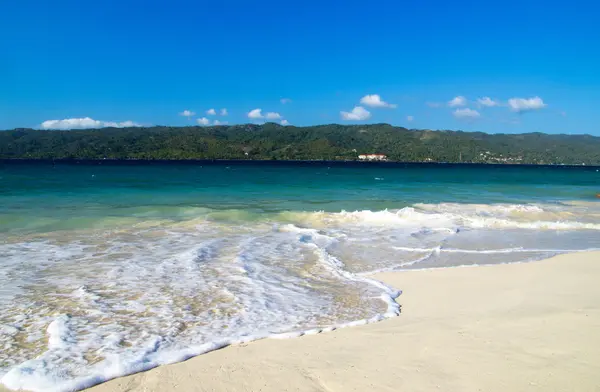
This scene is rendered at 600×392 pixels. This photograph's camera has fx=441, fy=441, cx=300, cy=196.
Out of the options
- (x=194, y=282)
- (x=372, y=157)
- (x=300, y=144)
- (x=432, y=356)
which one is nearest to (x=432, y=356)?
(x=432, y=356)

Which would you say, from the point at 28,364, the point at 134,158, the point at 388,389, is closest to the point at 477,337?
the point at 388,389

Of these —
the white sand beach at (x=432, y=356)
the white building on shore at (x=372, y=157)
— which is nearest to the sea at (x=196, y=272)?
the white sand beach at (x=432, y=356)

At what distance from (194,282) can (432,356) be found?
14.7 ft

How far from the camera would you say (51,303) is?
251 inches

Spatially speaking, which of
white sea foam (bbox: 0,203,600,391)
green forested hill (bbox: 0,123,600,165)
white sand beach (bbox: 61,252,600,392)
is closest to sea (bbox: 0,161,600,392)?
white sea foam (bbox: 0,203,600,391)

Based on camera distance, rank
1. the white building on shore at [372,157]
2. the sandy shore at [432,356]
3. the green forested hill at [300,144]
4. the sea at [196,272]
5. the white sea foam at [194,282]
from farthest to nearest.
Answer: the white building on shore at [372,157] < the green forested hill at [300,144] < the sea at [196,272] < the white sea foam at [194,282] < the sandy shore at [432,356]

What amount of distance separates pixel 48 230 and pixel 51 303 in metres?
8.29

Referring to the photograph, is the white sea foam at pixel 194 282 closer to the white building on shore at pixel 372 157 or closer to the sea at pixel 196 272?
the sea at pixel 196 272

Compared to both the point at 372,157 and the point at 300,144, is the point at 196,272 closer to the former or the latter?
the point at 372,157

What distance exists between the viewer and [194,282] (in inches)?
307

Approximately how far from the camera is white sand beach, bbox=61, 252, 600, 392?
416cm

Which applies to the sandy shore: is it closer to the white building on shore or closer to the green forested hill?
the green forested hill

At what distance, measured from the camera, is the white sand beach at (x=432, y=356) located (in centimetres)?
416

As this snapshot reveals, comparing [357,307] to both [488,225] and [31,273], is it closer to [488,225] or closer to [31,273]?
[31,273]
